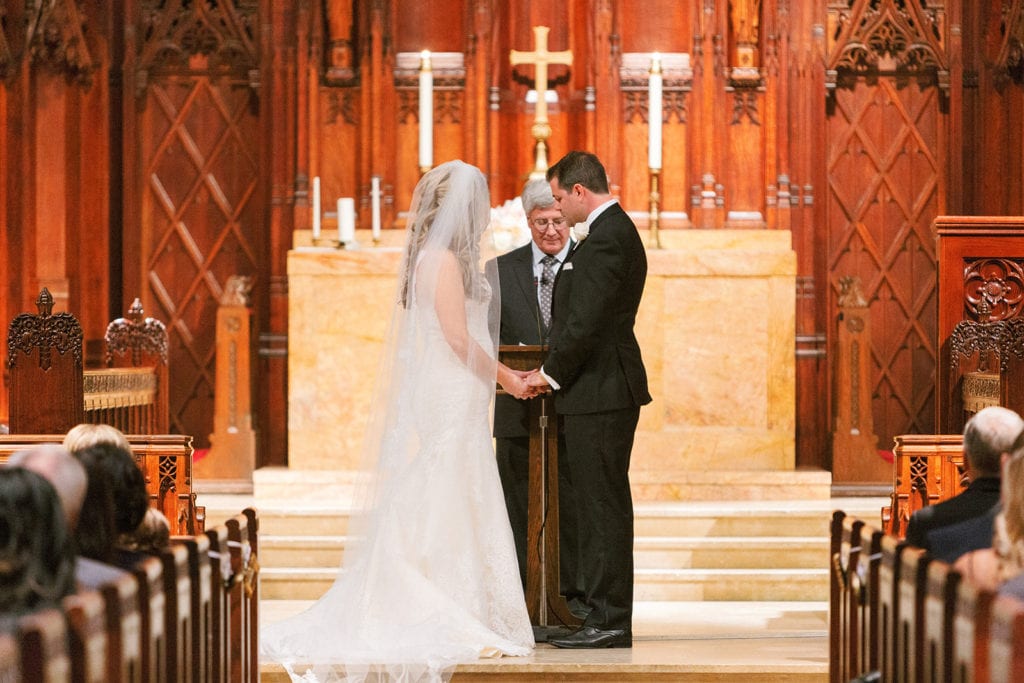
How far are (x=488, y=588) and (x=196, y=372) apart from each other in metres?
5.39

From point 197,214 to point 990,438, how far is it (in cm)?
742

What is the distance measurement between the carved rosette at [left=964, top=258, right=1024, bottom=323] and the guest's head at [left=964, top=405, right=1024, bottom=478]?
311 centimetres

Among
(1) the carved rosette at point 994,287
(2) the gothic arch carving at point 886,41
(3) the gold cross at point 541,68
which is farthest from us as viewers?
(2) the gothic arch carving at point 886,41

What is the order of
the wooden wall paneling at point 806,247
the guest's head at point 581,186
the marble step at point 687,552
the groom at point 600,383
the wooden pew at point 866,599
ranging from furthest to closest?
the wooden wall paneling at point 806,247 < the marble step at point 687,552 < the guest's head at point 581,186 < the groom at point 600,383 < the wooden pew at point 866,599

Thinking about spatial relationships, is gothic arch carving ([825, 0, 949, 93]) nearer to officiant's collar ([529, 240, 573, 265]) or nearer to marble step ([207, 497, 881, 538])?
marble step ([207, 497, 881, 538])

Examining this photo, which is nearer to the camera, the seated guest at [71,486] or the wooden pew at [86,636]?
the wooden pew at [86,636]

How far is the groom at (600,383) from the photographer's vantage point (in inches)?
209

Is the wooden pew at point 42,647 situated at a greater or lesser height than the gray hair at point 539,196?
lesser

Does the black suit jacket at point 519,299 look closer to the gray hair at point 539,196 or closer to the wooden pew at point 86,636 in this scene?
the gray hair at point 539,196

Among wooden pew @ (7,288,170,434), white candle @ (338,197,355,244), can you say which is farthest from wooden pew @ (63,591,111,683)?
white candle @ (338,197,355,244)

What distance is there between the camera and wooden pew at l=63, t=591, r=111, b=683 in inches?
98.2

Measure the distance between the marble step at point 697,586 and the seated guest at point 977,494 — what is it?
3.23 meters

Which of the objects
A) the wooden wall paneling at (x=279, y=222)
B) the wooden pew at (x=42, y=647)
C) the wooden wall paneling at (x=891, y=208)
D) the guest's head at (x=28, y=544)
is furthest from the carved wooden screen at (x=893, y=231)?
the wooden pew at (x=42, y=647)

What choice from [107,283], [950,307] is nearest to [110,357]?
[107,283]
